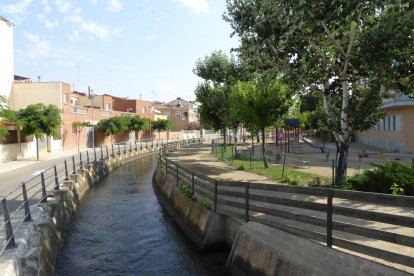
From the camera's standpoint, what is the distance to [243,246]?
8344 mm

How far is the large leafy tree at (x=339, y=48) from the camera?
11445mm

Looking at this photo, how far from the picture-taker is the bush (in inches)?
430

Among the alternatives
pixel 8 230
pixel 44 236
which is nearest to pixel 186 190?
pixel 44 236

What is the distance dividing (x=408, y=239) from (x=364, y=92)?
10352mm

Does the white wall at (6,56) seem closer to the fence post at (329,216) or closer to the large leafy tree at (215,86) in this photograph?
the large leafy tree at (215,86)

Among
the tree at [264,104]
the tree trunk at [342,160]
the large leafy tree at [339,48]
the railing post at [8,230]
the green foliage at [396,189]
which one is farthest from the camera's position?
the tree at [264,104]

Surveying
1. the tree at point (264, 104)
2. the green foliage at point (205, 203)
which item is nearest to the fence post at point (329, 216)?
the green foliage at point (205, 203)

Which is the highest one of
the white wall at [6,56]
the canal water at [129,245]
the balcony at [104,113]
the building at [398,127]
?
the white wall at [6,56]

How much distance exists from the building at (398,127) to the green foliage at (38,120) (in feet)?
87.0

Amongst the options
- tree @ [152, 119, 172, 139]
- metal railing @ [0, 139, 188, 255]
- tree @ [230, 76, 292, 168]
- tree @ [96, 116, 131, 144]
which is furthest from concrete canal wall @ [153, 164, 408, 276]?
tree @ [152, 119, 172, 139]

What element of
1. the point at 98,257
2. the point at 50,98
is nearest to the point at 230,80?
the point at 50,98

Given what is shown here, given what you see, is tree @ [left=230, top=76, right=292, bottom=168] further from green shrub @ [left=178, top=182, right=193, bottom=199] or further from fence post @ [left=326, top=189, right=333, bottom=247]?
fence post @ [left=326, top=189, right=333, bottom=247]

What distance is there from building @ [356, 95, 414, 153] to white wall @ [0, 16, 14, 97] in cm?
3558

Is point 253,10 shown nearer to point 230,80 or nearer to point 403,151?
point 403,151
